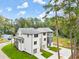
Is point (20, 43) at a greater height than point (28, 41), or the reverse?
point (28, 41)

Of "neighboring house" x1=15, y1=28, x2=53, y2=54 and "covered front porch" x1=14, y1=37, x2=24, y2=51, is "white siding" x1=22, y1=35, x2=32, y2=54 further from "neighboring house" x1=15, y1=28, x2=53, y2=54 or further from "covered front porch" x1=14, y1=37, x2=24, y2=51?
"covered front porch" x1=14, y1=37, x2=24, y2=51

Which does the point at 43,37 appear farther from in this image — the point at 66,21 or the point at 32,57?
the point at 66,21

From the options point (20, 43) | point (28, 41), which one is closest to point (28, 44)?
point (28, 41)

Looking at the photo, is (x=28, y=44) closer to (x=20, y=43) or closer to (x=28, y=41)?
(x=28, y=41)

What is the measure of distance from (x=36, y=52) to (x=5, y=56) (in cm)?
653

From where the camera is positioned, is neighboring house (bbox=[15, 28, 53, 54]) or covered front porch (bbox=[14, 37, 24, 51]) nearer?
neighboring house (bbox=[15, 28, 53, 54])

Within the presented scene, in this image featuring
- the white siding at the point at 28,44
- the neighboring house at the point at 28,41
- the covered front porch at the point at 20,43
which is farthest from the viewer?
the covered front porch at the point at 20,43

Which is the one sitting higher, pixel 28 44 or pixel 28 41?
pixel 28 41

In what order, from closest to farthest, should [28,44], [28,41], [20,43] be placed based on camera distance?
[28,44], [28,41], [20,43]

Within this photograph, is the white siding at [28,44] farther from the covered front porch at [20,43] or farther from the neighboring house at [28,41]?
the covered front porch at [20,43]

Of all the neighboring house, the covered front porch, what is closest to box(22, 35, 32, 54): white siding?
the neighboring house

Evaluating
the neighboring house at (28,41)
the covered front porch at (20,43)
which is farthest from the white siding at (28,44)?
the covered front porch at (20,43)

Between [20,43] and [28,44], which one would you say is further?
[20,43]

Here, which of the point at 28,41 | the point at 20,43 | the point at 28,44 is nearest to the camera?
the point at 28,44
